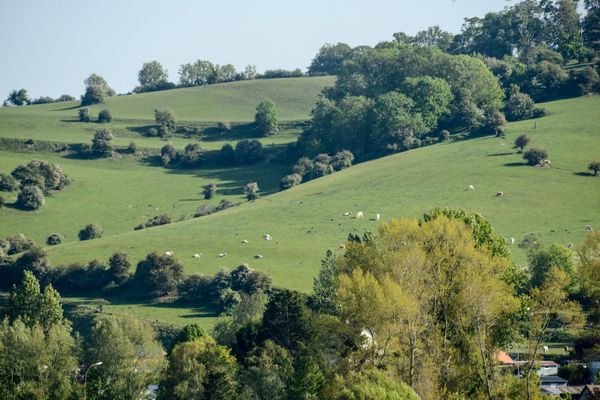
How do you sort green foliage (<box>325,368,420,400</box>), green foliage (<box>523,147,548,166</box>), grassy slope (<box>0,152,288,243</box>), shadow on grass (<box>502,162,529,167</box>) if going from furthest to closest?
Answer: 1. grassy slope (<box>0,152,288,243</box>)
2. shadow on grass (<box>502,162,529,167</box>)
3. green foliage (<box>523,147,548,166</box>)
4. green foliage (<box>325,368,420,400</box>)

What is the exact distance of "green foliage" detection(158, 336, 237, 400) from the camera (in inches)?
3275

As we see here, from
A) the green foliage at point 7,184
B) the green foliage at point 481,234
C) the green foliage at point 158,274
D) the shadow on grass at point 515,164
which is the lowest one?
the green foliage at point 158,274

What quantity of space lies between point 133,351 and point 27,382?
9714mm

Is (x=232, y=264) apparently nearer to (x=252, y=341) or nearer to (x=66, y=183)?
(x=252, y=341)

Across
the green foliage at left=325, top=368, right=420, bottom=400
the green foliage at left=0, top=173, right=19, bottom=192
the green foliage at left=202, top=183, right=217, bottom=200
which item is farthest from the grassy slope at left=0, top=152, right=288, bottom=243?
the green foliage at left=325, top=368, right=420, bottom=400

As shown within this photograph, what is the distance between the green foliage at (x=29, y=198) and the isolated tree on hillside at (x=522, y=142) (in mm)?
78414

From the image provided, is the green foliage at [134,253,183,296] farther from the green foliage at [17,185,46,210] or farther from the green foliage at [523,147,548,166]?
the green foliage at [523,147,548,166]

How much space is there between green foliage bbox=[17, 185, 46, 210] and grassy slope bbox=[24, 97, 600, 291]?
78.3ft

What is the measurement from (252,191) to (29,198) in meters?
37.2

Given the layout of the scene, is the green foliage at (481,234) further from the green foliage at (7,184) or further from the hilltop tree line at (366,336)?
the green foliage at (7,184)

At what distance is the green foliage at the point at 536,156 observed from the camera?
536 feet

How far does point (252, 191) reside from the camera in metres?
182

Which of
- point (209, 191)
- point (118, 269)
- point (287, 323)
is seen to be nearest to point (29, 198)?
point (209, 191)

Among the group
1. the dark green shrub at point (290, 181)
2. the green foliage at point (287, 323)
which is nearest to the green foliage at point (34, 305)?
the green foliage at point (287, 323)
